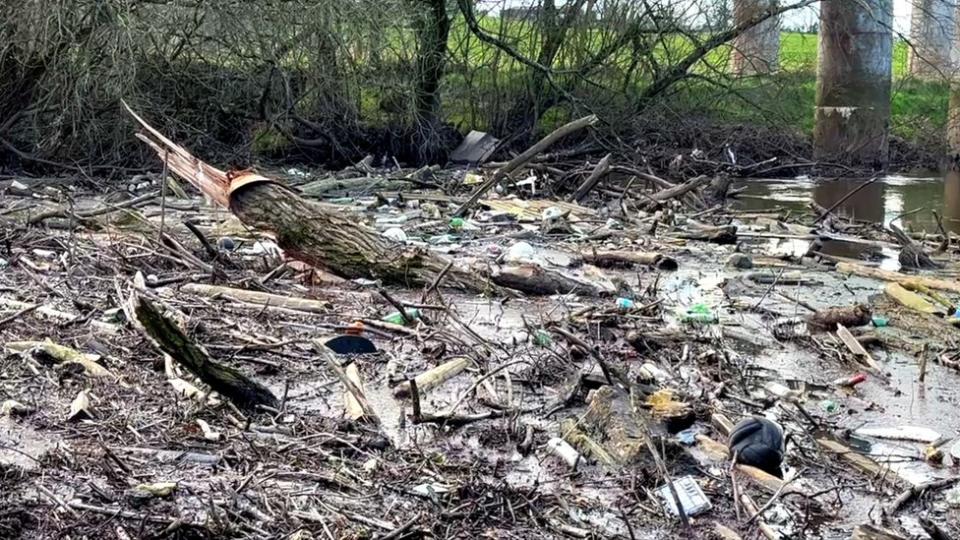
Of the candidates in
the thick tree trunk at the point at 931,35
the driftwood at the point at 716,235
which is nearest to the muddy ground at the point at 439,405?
the driftwood at the point at 716,235

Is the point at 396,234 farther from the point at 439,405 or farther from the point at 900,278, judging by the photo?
the point at 439,405

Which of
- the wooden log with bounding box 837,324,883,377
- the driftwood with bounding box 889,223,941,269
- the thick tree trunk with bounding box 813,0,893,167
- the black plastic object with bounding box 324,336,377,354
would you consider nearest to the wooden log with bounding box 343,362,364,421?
the black plastic object with bounding box 324,336,377,354

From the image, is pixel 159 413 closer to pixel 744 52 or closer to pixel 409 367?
pixel 409 367

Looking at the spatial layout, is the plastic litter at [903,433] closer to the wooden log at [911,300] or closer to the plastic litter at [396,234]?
the wooden log at [911,300]

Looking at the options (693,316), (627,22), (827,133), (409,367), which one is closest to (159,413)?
(409,367)

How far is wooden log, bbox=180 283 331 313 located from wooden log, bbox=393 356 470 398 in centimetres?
113

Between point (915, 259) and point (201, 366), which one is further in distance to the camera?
point (915, 259)

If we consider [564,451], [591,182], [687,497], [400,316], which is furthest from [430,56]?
[687,497]

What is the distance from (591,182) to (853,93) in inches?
349

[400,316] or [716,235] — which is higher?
[400,316]

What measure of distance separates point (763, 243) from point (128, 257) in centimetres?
514

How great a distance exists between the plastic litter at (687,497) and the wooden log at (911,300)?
3.54 metres

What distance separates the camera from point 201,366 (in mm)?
4098

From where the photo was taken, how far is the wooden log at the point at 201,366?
4.07 metres
